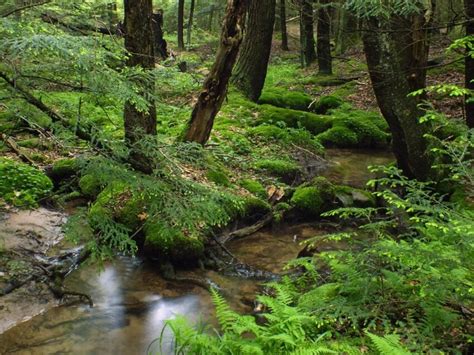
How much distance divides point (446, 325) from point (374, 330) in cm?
55

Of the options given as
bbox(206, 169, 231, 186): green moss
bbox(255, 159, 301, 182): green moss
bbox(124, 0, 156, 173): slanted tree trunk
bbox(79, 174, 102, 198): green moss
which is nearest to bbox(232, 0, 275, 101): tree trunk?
bbox(255, 159, 301, 182): green moss

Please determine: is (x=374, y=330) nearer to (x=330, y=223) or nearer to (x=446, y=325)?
(x=446, y=325)

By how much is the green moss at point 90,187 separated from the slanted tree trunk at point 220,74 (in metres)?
1.93

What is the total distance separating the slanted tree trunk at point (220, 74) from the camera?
326 inches

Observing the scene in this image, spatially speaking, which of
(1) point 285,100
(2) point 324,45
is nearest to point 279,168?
(1) point 285,100

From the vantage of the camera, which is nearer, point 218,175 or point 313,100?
point 218,175

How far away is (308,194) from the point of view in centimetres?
899

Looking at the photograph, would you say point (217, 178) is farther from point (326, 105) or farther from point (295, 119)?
point (326, 105)

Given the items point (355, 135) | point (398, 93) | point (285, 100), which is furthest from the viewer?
point (285, 100)

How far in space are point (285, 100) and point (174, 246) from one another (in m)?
9.77

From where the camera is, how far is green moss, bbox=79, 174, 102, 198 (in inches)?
334

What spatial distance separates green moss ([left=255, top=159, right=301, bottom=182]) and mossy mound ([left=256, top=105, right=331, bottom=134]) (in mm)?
2886

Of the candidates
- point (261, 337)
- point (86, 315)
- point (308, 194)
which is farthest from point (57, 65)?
point (308, 194)

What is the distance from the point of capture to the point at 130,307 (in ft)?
19.9
